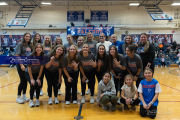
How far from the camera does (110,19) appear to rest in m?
14.8

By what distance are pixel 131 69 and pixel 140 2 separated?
13119 millimetres

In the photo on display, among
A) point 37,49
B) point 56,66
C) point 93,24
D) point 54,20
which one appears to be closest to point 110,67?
point 56,66

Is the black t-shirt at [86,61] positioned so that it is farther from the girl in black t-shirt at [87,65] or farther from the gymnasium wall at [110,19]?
the gymnasium wall at [110,19]

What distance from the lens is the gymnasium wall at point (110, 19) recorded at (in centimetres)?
1452

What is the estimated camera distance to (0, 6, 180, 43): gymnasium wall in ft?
47.6

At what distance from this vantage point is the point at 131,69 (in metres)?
3.23

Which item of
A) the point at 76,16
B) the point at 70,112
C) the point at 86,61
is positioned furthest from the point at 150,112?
the point at 76,16

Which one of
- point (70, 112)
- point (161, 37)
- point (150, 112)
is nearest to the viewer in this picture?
point (150, 112)

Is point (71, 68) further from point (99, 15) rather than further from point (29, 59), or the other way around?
point (99, 15)

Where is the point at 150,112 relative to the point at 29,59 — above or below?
below

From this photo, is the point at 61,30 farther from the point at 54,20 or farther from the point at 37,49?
the point at 37,49

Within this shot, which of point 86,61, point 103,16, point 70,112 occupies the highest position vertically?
point 103,16

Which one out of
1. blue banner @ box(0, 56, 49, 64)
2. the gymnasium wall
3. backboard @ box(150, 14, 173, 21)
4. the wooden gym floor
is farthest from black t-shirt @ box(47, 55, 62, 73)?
the gymnasium wall

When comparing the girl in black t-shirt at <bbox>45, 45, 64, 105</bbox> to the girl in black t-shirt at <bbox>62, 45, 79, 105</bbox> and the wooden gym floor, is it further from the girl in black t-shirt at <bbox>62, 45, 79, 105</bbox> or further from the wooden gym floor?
the wooden gym floor
